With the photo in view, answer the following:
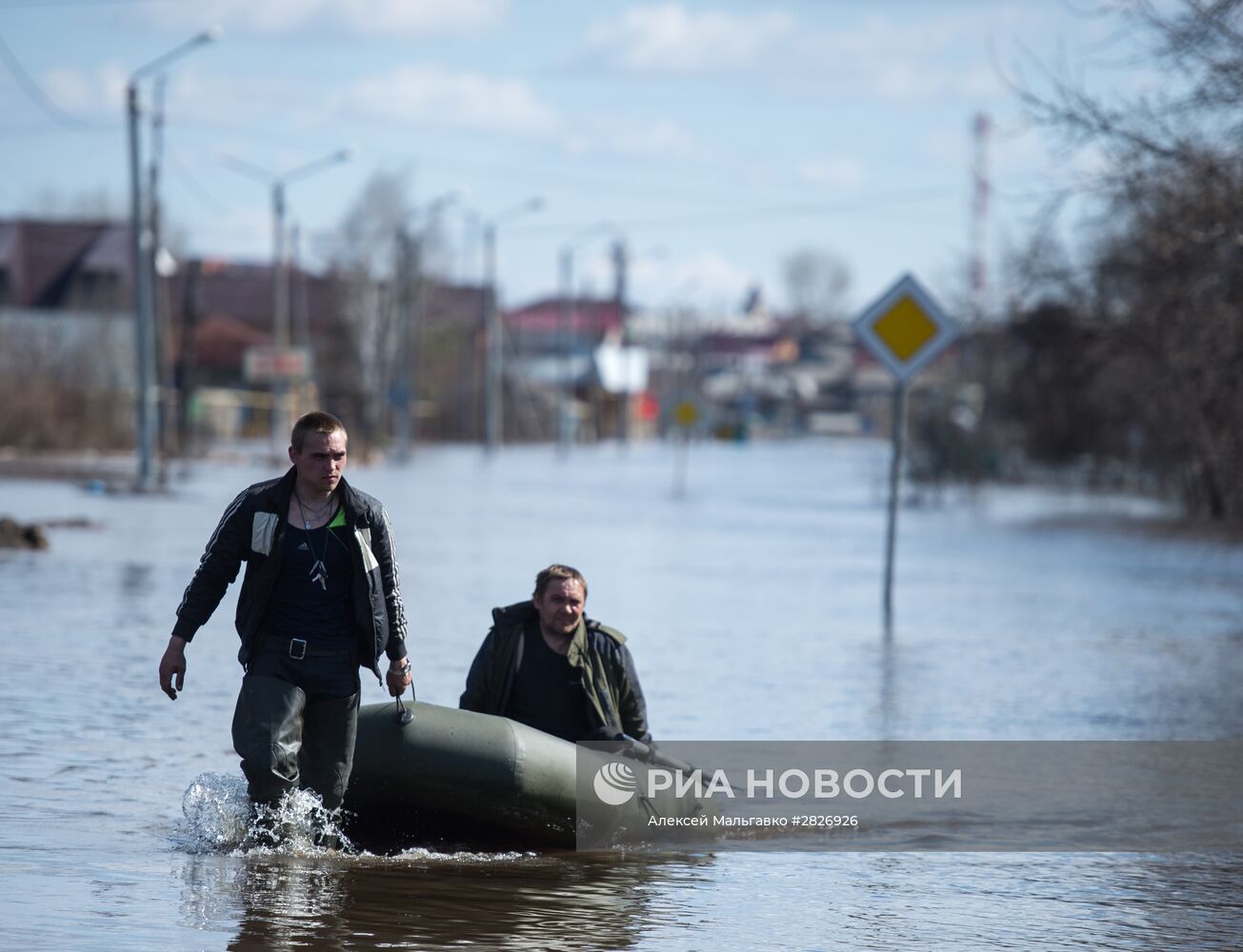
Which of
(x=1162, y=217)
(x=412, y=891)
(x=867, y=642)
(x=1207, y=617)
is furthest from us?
(x=1207, y=617)

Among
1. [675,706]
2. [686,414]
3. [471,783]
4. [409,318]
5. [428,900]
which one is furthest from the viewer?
[409,318]

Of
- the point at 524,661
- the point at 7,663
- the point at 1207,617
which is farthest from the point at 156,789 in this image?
the point at 1207,617

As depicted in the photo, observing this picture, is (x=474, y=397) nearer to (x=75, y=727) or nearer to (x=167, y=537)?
(x=167, y=537)

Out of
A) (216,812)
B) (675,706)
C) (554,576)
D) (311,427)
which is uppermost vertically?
(311,427)

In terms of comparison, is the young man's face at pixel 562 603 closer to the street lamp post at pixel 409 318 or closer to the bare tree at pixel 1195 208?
the bare tree at pixel 1195 208

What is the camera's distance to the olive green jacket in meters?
8.84

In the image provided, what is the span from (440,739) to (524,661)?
77cm

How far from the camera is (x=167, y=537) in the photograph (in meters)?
25.9

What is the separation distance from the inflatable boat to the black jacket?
61 cm

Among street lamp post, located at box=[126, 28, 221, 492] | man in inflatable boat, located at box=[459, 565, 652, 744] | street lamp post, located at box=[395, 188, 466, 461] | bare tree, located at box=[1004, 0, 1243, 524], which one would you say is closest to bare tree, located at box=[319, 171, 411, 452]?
street lamp post, located at box=[395, 188, 466, 461]

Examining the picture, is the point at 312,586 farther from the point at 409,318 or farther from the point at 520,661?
the point at 409,318

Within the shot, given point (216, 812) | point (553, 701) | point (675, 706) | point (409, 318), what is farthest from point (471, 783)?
point (409, 318)

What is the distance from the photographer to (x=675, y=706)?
13.0 metres

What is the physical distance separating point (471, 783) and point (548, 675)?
778 mm
